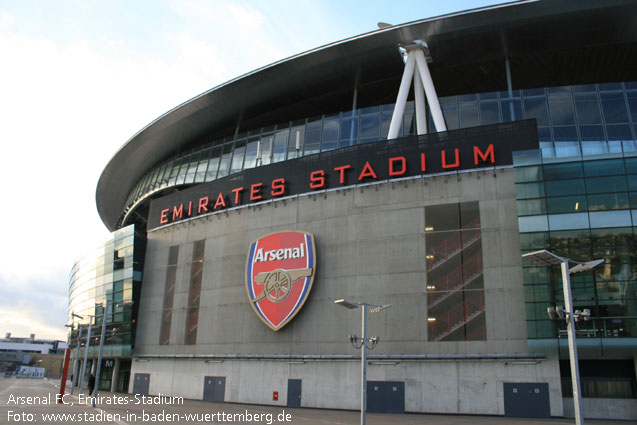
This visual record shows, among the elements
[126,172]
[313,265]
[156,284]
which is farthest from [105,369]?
[313,265]

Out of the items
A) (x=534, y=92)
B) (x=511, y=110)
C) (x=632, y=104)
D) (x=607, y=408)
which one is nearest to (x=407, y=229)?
(x=511, y=110)

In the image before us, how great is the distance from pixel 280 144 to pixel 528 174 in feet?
74.7

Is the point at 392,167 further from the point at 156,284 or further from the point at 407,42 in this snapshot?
the point at 156,284

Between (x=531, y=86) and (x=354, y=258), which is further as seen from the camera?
(x=531, y=86)

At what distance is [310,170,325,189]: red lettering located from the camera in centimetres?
3881

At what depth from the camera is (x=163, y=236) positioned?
4872 centimetres

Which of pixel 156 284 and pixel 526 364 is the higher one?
pixel 156 284

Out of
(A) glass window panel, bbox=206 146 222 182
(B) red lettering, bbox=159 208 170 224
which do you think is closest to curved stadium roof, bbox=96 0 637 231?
(A) glass window panel, bbox=206 146 222 182

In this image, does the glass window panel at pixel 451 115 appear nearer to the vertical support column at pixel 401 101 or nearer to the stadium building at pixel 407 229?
the stadium building at pixel 407 229

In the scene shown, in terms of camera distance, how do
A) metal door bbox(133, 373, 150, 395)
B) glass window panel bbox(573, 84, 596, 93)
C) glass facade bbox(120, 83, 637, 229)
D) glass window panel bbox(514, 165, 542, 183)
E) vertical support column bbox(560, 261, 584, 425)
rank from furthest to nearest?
Result: 1. metal door bbox(133, 373, 150, 395)
2. glass window panel bbox(573, 84, 596, 93)
3. glass facade bbox(120, 83, 637, 229)
4. glass window panel bbox(514, 165, 542, 183)
5. vertical support column bbox(560, 261, 584, 425)

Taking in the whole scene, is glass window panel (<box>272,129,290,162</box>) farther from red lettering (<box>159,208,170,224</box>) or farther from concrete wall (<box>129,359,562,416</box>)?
concrete wall (<box>129,359,562,416</box>)

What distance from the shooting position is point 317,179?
3903 cm

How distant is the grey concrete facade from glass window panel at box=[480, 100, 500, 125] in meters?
8.02

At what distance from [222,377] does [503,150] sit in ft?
86.7
